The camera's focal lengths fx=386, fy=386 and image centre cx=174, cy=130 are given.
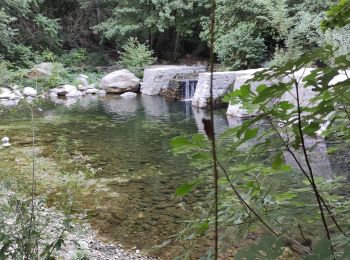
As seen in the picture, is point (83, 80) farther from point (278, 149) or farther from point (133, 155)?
point (278, 149)

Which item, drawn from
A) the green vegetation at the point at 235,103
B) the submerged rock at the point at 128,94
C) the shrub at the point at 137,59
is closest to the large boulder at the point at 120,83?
the submerged rock at the point at 128,94

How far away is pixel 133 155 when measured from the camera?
601 centimetres

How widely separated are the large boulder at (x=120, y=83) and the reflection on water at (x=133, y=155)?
2797mm

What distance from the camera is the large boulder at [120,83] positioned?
14.8 metres

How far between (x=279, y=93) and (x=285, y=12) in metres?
12.7

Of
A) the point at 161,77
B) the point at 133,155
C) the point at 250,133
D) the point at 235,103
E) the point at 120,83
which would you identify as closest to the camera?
the point at 250,133

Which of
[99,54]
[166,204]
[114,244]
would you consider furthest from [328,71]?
[99,54]

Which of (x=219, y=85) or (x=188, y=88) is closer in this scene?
(x=219, y=85)

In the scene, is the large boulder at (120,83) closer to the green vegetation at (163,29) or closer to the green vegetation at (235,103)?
the green vegetation at (235,103)

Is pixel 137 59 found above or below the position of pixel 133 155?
above

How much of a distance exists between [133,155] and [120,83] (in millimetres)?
9198

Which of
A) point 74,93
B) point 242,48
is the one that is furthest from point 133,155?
point 74,93

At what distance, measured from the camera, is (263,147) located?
2.90ft

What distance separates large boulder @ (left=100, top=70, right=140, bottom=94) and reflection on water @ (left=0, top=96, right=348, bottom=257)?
9.17 ft
